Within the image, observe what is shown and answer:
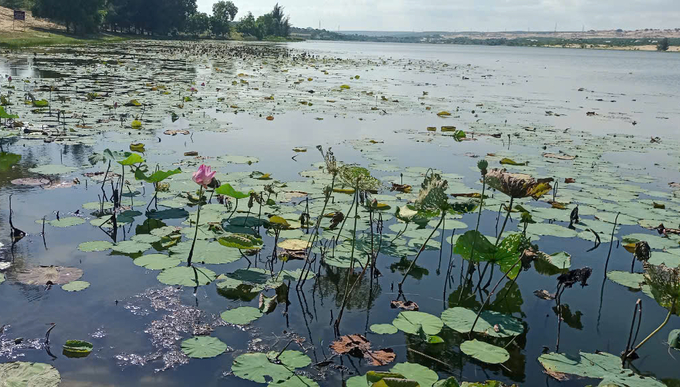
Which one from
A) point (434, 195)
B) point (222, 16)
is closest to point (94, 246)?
point (434, 195)

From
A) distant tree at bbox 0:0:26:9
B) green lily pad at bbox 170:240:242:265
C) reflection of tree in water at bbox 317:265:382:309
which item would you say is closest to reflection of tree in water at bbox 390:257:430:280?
reflection of tree in water at bbox 317:265:382:309

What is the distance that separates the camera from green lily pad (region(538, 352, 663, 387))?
89.7 inches

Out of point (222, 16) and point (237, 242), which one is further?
point (222, 16)

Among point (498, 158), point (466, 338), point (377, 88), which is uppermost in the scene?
point (377, 88)

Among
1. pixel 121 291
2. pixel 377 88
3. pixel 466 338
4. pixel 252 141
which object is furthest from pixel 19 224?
pixel 377 88

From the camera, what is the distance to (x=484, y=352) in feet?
7.98

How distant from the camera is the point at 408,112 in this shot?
11211mm

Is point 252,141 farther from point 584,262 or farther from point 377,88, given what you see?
point 377,88

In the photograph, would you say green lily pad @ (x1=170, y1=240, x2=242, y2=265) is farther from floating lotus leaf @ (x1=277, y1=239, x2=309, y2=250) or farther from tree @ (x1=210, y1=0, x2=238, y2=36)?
tree @ (x1=210, y1=0, x2=238, y2=36)

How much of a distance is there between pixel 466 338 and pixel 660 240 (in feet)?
7.69

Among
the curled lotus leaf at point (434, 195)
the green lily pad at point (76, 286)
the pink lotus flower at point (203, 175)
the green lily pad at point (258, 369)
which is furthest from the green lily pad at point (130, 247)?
the curled lotus leaf at point (434, 195)

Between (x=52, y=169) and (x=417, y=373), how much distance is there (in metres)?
4.33

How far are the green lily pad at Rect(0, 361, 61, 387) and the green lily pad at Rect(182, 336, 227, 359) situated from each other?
1.72 feet

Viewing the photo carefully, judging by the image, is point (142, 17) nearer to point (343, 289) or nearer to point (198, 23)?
point (198, 23)
